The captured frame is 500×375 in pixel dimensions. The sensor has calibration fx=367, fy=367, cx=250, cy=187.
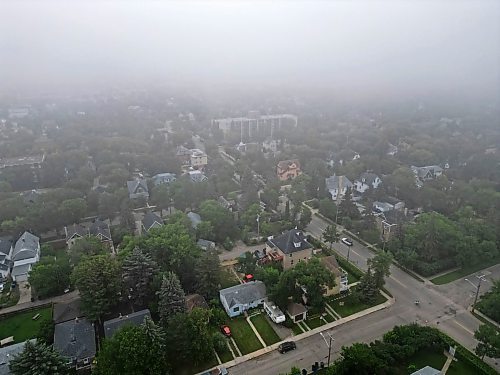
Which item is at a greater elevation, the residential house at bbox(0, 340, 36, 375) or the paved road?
the residential house at bbox(0, 340, 36, 375)

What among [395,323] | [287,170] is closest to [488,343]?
[395,323]

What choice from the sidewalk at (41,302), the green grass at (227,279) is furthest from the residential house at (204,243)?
the sidewalk at (41,302)

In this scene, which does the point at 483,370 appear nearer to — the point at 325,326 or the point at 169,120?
the point at 325,326

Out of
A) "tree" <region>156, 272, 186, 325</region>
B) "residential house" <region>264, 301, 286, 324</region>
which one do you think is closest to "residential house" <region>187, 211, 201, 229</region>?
"tree" <region>156, 272, 186, 325</region>

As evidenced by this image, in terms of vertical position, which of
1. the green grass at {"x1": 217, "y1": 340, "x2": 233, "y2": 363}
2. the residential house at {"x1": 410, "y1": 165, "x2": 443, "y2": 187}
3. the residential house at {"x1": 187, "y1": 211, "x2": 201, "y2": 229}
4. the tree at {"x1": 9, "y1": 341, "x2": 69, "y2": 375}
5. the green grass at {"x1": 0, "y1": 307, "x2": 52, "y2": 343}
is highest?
the tree at {"x1": 9, "y1": 341, "x2": 69, "y2": 375}

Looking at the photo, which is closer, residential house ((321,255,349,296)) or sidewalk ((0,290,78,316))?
sidewalk ((0,290,78,316))

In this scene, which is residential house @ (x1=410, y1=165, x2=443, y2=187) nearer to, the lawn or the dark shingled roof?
the dark shingled roof

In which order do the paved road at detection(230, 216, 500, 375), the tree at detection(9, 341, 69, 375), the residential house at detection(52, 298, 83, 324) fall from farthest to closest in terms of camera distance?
the residential house at detection(52, 298, 83, 324), the paved road at detection(230, 216, 500, 375), the tree at detection(9, 341, 69, 375)
